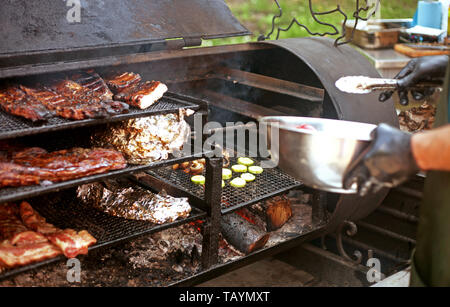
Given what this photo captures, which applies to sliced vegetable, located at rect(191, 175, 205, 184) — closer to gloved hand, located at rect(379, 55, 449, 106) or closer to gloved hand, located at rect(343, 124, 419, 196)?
gloved hand, located at rect(379, 55, 449, 106)

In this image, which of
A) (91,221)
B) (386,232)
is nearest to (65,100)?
(91,221)

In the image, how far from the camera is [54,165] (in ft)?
9.13

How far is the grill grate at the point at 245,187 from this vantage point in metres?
3.63

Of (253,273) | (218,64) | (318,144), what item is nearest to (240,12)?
(218,64)

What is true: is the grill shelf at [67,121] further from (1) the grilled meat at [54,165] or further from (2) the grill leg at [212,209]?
(2) the grill leg at [212,209]

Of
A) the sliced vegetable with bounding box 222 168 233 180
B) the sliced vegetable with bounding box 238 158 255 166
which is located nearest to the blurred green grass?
the sliced vegetable with bounding box 238 158 255 166

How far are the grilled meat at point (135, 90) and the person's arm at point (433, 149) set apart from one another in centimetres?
169

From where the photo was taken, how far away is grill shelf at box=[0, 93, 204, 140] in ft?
8.24

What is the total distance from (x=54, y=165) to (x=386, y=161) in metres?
1.82

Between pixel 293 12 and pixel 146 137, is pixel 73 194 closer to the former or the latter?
pixel 146 137

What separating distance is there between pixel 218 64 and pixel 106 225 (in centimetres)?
211

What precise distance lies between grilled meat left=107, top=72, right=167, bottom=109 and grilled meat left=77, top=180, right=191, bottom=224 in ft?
2.31

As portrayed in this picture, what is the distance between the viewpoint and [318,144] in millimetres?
2322
